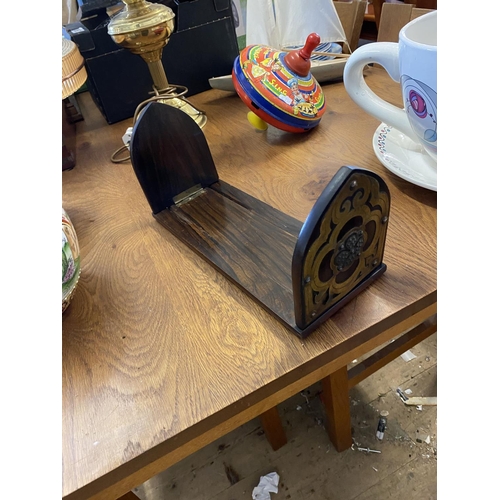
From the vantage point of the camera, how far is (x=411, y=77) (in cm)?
38

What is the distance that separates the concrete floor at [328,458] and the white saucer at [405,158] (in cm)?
61

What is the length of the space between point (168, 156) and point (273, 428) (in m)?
0.59

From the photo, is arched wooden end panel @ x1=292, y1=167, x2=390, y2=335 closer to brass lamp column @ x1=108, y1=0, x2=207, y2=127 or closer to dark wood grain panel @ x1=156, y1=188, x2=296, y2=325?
dark wood grain panel @ x1=156, y1=188, x2=296, y2=325

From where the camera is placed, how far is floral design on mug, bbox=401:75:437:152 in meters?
0.37

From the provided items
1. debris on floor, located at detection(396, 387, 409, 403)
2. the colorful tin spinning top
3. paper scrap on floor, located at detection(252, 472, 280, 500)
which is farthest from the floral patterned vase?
debris on floor, located at detection(396, 387, 409, 403)

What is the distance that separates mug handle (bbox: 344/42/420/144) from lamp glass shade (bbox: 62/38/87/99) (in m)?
0.39

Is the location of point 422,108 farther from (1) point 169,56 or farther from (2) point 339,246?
(1) point 169,56

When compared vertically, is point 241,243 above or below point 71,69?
below

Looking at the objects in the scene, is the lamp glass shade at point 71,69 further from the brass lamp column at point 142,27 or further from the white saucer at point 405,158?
the white saucer at point 405,158

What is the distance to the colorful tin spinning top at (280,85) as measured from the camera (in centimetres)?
56

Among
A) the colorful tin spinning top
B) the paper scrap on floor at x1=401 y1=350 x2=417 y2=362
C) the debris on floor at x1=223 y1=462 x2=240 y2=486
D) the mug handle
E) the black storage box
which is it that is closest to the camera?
the mug handle

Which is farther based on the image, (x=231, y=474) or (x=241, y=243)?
(x=231, y=474)

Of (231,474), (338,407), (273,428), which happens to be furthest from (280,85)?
(231,474)
